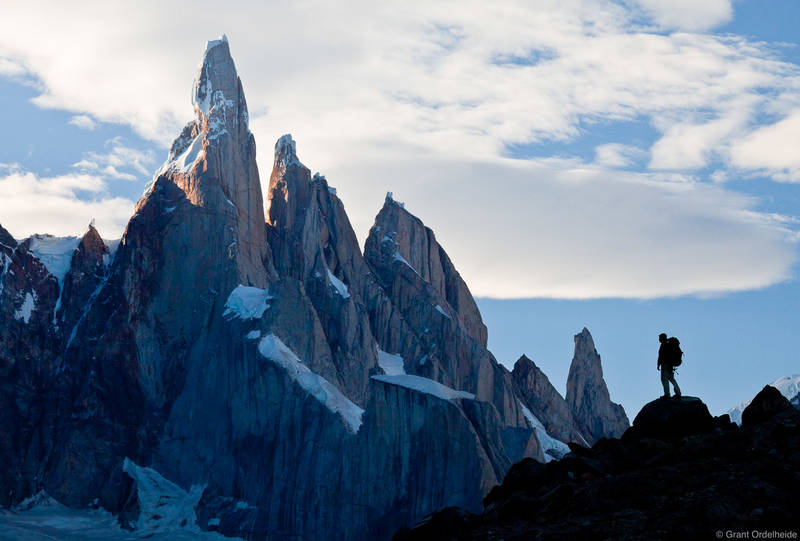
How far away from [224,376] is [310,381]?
9.75 metres

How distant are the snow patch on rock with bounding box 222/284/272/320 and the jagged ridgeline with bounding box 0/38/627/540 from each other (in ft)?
0.71

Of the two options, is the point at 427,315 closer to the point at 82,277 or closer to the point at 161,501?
the point at 82,277

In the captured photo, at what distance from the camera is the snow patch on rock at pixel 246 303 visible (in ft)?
431

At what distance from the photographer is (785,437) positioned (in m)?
33.9

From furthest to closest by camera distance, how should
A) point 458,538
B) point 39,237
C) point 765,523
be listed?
point 39,237
point 458,538
point 765,523

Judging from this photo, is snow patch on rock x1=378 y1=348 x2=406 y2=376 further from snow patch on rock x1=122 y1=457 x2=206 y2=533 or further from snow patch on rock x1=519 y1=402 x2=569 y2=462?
snow patch on rock x1=122 y1=457 x2=206 y2=533

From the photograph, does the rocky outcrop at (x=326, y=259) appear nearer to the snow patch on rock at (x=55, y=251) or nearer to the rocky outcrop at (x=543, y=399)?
the snow patch on rock at (x=55, y=251)

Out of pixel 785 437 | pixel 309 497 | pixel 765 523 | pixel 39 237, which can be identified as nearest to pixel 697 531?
pixel 765 523

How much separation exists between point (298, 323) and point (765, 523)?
350 ft

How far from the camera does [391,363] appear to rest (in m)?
158

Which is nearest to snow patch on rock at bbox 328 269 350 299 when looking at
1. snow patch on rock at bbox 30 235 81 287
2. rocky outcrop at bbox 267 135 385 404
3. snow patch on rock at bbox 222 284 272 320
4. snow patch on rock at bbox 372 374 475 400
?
rocky outcrop at bbox 267 135 385 404

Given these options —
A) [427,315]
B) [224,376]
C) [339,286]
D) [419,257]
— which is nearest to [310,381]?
[224,376]

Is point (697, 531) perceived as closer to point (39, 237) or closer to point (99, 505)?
point (99, 505)

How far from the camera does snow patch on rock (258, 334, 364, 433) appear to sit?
126500 mm
